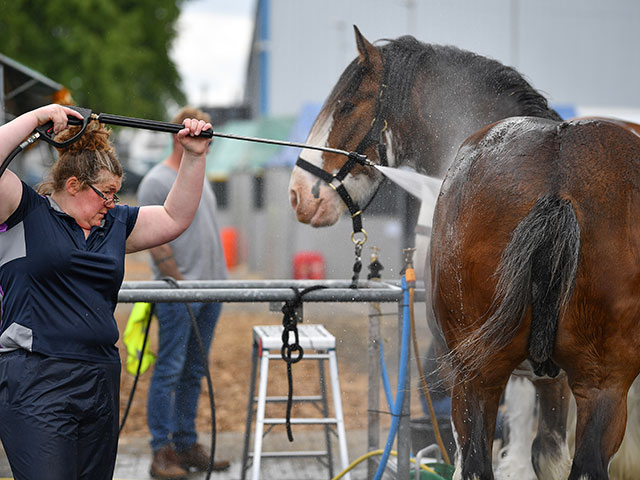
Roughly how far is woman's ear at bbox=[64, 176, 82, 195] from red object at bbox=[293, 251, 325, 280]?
8.77 metres

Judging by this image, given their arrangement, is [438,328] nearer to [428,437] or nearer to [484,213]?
[484,213]

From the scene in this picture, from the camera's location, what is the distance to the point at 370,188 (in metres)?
3.55

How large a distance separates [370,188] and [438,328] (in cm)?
99

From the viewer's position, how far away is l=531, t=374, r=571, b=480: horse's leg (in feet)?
10.4

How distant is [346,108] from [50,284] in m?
1.70

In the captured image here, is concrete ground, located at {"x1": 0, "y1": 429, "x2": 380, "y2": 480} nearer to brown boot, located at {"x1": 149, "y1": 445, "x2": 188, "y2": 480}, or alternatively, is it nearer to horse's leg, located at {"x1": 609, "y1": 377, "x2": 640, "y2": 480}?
brown boot, located at {"x1": 149, "y1": 445, "x2": 188, "y2": 480}

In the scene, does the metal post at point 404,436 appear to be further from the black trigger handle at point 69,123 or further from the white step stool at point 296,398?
the black trigger handle at point 69,123

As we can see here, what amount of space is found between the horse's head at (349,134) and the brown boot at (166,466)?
1.46 m

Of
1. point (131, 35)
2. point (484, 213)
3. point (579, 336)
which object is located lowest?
point (579, 336)

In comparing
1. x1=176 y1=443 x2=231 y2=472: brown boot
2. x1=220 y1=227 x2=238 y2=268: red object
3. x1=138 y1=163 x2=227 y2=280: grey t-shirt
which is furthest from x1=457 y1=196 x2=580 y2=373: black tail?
x1=220 y1=227 x2=238 y2=268: red object

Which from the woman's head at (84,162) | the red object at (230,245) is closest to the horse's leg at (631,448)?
the woman's head at (84,162)

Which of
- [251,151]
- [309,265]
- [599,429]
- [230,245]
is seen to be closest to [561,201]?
[599,429]

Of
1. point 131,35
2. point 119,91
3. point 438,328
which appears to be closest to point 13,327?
point 438,328

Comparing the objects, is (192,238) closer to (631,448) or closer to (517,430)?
(517,430)
